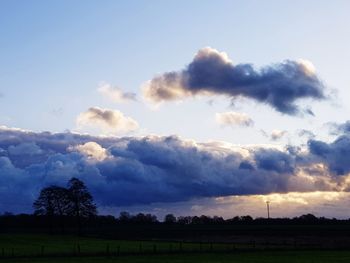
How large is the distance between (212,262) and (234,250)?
1997cm

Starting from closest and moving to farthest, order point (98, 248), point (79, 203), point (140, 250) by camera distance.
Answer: point (140, 250)
point (98, 248)
point (79, 203)

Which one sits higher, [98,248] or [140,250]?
[98,248]

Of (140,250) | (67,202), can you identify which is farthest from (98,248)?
(67,202)

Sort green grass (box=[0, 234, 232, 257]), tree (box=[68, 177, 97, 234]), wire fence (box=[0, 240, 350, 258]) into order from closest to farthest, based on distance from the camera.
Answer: wire fence (box=[0, 240, 350, 258]) → green grass (box=[0, 234, 232, 257]) → tree (box=[68, 177, 97, 234])

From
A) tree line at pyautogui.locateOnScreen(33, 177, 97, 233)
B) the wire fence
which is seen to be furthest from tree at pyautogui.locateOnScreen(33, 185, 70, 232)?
the wire fence

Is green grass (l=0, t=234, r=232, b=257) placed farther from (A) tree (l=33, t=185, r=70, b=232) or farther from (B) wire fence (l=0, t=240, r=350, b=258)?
(A) tree (l=33, t=185, r=70, b=232)

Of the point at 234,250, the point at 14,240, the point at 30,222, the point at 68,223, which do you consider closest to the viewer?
the point at 234,250

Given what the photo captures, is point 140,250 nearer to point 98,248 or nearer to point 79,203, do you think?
point 98,248

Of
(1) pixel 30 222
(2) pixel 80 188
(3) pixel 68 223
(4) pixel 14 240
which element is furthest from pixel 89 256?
(1) pixel 30 222

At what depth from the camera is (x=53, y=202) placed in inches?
5743

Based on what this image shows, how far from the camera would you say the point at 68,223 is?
15812cm

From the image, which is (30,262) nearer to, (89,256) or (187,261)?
(89,256)

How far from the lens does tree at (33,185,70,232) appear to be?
144625 millimetres

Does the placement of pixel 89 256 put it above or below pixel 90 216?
below
